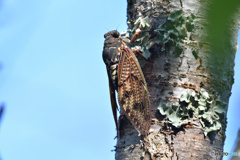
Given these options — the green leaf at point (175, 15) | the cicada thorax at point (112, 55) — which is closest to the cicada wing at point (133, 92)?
the cicada thorax at point (112, 55)

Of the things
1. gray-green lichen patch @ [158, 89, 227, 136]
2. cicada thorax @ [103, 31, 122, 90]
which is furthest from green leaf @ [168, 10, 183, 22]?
cicada thorax @ [103, 31, 122, 90]

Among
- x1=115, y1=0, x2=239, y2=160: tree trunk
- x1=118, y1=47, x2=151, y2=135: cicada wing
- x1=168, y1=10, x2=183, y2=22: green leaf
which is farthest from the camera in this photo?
x1=168, y1=10, x2=183, y2=22: green leaf

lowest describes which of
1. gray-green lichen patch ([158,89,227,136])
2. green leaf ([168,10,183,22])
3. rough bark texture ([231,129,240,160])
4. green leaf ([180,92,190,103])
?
rough bark texture ([231,129,240,160])

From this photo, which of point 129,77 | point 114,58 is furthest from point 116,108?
point 114,58

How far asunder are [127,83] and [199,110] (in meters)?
0.61

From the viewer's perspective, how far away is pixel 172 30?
1.76 meters

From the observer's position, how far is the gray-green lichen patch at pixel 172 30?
172 cm

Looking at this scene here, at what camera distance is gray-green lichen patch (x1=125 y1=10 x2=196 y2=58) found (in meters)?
1.72

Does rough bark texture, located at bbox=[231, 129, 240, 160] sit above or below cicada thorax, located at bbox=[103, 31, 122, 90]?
below

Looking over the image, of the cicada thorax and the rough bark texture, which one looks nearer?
the rough bark texture

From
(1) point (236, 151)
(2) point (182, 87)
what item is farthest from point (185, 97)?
(1) point (236, 151)

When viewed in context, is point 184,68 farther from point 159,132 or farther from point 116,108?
point 116,108

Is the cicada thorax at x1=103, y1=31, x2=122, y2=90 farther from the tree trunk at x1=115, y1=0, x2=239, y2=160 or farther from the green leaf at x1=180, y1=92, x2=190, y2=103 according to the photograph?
the green leaf at x1=180, y1=92, x2=190, y2=103

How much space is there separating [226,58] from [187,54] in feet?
0.68
